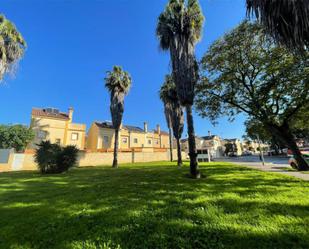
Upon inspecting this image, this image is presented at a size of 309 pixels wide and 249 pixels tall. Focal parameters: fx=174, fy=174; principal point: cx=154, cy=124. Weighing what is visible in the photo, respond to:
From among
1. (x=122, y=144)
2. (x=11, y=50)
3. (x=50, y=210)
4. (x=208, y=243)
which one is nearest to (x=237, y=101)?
(x=208, y=243)

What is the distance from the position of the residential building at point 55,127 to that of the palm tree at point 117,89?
12499 millimetres

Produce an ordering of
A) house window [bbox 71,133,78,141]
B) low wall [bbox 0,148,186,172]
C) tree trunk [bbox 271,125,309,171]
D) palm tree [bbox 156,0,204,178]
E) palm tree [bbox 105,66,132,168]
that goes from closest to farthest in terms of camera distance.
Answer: palm tree [bbox 156,0,204,178], tree trunk [bbox 271,125,309,171], low wall [bbox 0,148,186,172], palm tree [bbox 105,66,132,168], house window [bbox 71,133,78,141]

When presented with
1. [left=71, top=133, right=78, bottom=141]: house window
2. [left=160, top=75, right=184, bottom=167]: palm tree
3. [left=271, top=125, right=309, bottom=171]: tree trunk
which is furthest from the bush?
[left=71, top=133, right=78, bottom=141]: house window

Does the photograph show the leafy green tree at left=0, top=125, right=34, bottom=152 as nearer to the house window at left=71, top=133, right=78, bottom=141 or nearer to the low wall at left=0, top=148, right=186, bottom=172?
the house window at left=71, top=133, right=78, bottom=141

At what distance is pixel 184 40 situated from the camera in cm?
1033

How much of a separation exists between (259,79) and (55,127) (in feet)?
99.5

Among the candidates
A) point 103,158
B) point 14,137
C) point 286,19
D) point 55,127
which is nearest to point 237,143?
point 103,158

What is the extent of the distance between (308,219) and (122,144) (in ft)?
117

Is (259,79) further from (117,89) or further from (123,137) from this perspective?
(123,137)

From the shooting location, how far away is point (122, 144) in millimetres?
37750

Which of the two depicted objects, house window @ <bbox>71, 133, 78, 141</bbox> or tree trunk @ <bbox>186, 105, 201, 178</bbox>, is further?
house window @ <bbox>71, 133, 78, 141</bbox>

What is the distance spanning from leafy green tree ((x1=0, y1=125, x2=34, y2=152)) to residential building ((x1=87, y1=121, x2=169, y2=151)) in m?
11.4

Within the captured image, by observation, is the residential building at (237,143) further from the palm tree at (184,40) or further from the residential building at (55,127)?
the palm tree at (184,40)

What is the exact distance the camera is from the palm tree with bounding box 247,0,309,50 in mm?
4379
